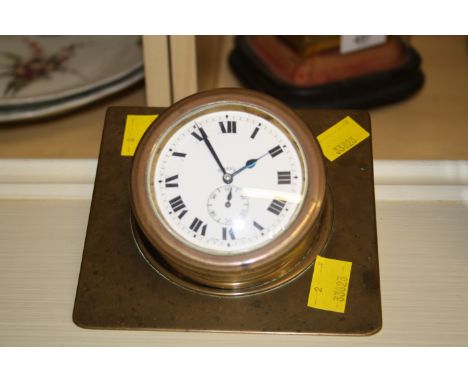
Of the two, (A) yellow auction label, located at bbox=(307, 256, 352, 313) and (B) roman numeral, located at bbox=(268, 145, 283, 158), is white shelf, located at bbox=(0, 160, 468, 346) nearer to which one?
(A) yellow auction label, located at bbox=(307, 256, 352, 313)

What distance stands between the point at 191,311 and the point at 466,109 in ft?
2.99

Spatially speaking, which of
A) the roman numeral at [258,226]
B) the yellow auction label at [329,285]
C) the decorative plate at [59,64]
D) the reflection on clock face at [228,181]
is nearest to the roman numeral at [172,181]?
the reflection on clock face at [228,181]

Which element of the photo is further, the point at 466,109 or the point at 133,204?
the point at 466,109

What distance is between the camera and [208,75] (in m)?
1.50

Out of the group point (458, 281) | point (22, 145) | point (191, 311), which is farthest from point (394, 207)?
point (22, 145)

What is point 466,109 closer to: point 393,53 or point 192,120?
point 393,53

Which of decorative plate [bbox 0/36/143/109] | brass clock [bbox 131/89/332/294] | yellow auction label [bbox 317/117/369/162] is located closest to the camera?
brass clock [bbox 131/89/332/294]

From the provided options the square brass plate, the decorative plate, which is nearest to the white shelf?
the square brass plate

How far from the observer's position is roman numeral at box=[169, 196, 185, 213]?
2.68ft

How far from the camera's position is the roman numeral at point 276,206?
31.9 inches

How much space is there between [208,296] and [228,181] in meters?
0.15

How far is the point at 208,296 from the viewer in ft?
2.80

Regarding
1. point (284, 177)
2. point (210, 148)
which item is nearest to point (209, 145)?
point (210, 148)

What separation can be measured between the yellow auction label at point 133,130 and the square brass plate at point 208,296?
5 cm
